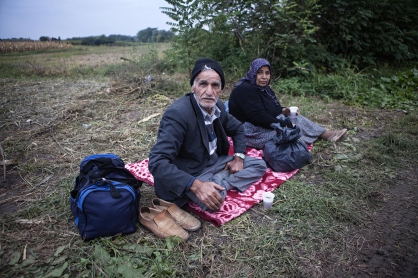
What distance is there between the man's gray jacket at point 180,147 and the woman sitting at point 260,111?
0.97 metres

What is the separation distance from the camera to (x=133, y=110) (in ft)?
20.2

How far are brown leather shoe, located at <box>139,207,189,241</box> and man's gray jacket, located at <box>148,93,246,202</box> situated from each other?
0.77ft

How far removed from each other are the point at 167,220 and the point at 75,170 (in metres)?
1.95

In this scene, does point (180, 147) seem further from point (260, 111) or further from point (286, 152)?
point (260, 111)

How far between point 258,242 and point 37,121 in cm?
517

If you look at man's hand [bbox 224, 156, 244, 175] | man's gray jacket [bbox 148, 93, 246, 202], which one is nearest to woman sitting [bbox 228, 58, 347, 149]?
man's gray jacket [bbox 148, 93, 246, 202]

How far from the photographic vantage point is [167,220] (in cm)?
237

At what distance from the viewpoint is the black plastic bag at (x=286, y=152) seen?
3.41 m

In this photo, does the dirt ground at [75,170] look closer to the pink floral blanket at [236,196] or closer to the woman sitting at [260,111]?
the pink floral blanket at [236,196]

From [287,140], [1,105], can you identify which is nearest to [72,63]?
[1,105]

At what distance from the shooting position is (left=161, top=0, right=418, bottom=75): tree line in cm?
718

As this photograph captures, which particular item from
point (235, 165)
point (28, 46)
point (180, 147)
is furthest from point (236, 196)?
point (28, 46)

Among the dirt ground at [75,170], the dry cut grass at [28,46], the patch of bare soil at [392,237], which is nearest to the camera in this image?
the patch of bare soil at [392,237]

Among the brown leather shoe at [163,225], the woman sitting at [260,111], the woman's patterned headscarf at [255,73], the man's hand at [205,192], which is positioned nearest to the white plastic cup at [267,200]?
the man's hand at [205,192]
